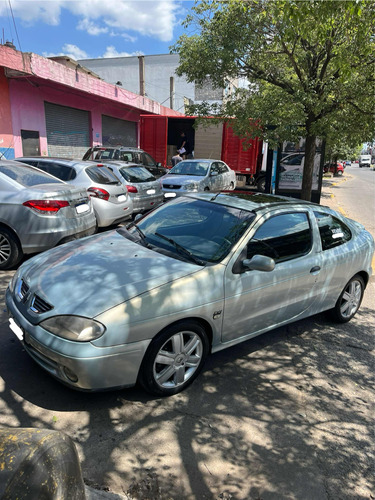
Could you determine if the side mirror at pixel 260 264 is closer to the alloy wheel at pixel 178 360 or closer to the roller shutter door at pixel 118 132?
the alloy wheel at pixel 178 360

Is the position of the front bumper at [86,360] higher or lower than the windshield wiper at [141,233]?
lower

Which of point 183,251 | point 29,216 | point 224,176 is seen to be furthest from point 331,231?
point 224,176

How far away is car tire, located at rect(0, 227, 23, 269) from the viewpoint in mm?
5355

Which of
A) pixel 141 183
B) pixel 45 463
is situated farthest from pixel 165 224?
pixel 141 183

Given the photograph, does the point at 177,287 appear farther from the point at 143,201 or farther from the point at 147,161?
the point at 147,161

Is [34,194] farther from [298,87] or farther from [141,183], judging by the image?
[298,87]

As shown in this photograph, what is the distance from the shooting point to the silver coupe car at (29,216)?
17.3 feet

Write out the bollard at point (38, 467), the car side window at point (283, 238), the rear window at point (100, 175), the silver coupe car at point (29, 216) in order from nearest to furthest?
the bollard at point (38, 467), the car side window at point (283, 238), the silver coupe car at point (29, 216), the rear window at point (100, 175)

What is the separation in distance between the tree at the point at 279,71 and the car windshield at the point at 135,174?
2.75 meters

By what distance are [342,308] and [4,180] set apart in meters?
4.96

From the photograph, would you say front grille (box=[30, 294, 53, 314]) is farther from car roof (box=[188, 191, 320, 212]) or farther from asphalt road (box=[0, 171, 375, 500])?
car roof (box=[188, 191, 320, 212])

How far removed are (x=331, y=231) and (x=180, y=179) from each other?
747 centimetres

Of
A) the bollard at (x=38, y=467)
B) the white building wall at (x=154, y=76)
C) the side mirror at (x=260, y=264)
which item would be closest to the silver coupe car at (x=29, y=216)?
the side mirror at (x=260, y=264)

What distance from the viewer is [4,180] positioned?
214 inches
